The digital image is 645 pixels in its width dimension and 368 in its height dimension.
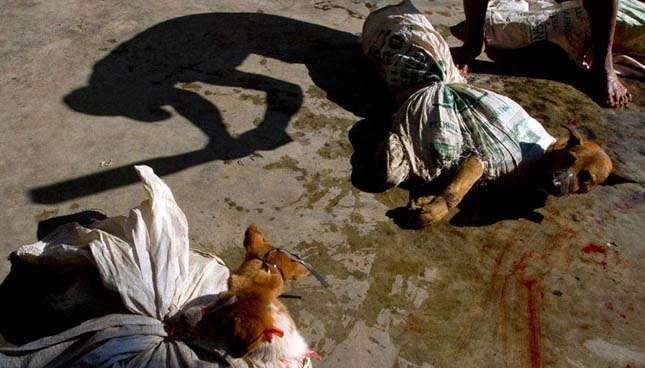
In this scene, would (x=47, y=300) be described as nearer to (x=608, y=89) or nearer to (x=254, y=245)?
(x=254, y=245)

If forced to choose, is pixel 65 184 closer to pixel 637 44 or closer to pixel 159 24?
pixel 159 24

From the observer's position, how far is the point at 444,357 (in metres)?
2.42

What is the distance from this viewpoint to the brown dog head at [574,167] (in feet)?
10.4

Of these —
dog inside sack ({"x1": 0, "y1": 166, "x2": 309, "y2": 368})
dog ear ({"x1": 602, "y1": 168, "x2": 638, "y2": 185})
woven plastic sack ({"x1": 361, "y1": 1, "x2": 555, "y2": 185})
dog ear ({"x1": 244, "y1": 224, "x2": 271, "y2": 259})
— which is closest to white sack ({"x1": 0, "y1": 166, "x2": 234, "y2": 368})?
dog inside sack ({"x1": 0, "y1": 166, "x2": 309, "y2": 368})

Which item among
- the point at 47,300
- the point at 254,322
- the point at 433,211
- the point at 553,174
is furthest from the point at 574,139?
the point at 47,300

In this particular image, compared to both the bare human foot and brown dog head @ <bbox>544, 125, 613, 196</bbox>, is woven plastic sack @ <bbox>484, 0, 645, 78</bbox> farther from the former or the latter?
brown dog head @ <bbox>544, 125, 613, 196</bbox>

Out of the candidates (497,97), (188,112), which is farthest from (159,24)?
(497,97)

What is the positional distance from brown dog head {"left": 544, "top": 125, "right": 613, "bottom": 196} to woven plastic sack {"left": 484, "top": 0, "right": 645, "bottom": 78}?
1.42m

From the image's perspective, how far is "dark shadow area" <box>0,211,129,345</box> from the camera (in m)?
2.04

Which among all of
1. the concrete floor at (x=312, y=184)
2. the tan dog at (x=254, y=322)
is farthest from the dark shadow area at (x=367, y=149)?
the tan dog at (x=254, y=322)

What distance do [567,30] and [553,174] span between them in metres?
1.78

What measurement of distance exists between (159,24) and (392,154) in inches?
83.7

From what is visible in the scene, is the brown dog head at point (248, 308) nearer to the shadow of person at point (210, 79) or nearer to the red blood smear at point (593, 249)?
the shadow of person at point (210, 79)

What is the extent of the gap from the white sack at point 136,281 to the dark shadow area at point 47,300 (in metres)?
0.04
